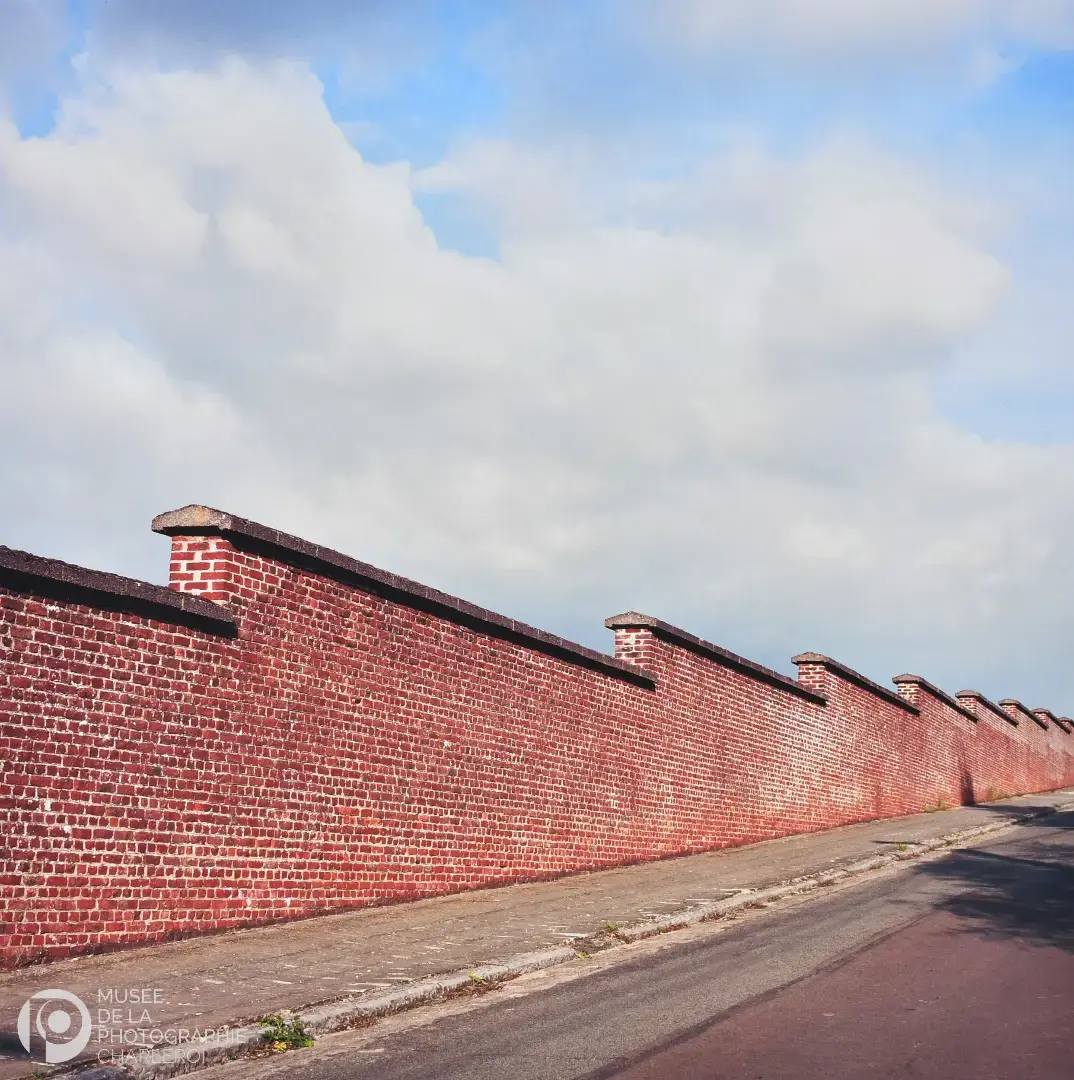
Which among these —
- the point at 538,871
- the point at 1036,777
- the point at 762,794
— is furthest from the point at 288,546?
the point at 1036,777

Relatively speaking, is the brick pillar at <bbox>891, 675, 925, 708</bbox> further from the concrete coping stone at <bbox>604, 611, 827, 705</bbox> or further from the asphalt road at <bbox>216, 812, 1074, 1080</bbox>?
the asphalt road at <bbox>216, 812, 1074, 1080</bbox>

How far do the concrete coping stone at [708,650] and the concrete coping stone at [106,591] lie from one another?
7.97 metres

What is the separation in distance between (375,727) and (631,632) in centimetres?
614

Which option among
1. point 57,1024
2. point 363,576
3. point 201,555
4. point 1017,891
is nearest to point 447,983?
point 57,1024

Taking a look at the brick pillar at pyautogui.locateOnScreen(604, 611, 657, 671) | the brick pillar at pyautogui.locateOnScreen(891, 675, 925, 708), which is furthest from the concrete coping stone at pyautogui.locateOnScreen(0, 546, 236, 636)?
the brick pillar at pyautogui.locateOnScreen(891, 675, 925, 708)

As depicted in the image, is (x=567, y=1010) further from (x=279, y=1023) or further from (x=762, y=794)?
(x=762, y=794)

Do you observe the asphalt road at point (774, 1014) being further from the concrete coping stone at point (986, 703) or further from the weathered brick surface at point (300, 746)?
the concrete coping stone at point (986, 703)

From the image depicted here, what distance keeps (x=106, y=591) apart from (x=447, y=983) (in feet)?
12.2

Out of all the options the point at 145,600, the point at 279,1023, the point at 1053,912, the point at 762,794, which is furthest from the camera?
the point at 762,794

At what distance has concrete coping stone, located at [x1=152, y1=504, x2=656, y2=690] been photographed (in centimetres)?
1009

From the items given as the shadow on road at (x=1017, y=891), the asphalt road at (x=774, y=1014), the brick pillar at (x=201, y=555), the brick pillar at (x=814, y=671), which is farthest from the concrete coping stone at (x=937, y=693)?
the brick pillar at (x=201, y=555)

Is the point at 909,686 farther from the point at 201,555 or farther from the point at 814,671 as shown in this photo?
the point at 201,555

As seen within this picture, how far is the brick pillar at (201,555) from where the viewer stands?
33.0 ft

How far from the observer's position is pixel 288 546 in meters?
10.7
